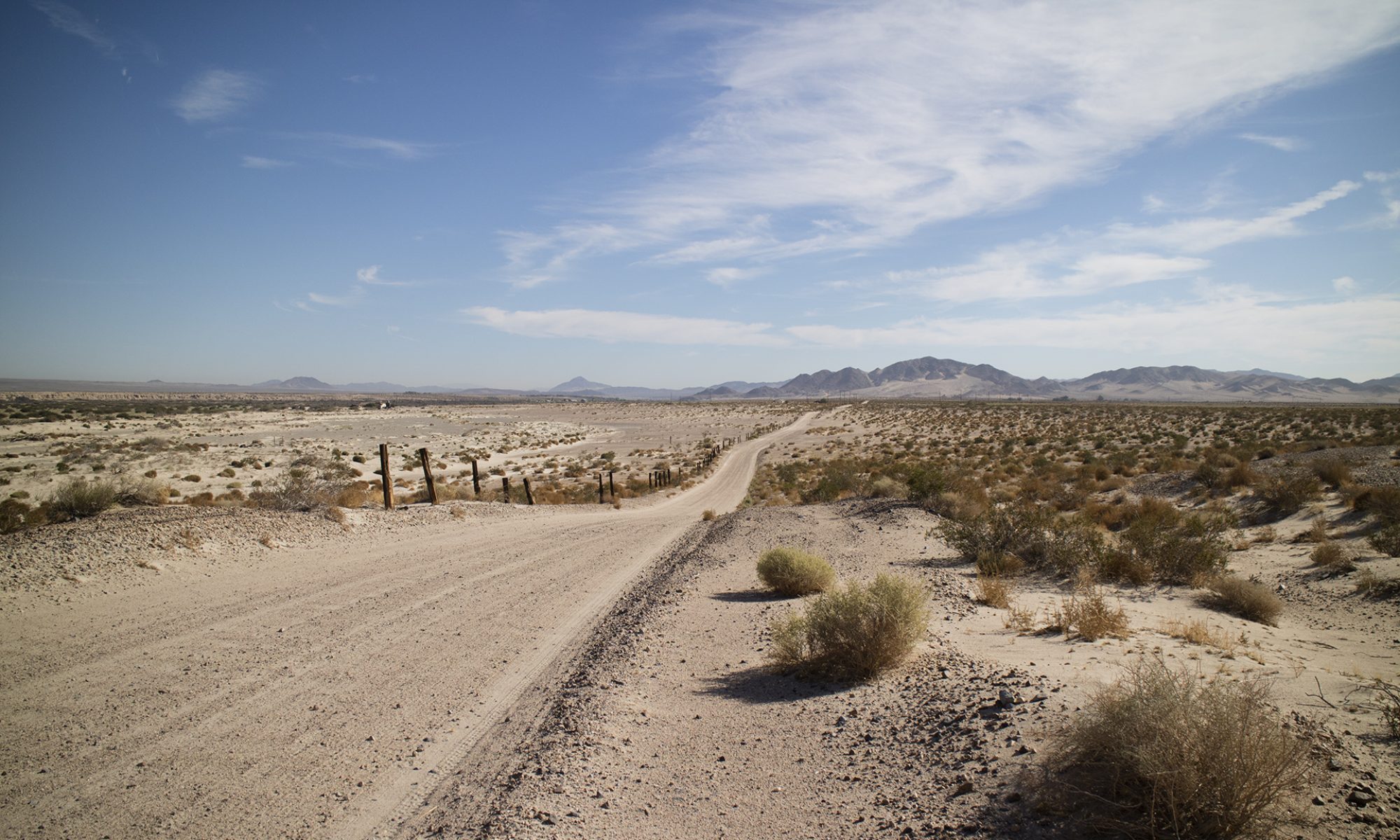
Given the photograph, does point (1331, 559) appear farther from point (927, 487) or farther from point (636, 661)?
point (636, 661)

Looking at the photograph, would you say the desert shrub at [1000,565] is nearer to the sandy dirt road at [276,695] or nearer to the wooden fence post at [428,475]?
the sandy dirt road at [276,695]

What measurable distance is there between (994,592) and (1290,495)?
468 inches

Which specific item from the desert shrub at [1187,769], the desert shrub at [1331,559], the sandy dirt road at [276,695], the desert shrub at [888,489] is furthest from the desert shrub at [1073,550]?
the desert shrub at [888,489]

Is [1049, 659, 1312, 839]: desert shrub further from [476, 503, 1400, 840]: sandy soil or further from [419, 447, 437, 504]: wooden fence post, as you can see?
[419, 447, 437, 504]: wooden fence post

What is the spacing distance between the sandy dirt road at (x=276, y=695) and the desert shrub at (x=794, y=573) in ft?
9.92

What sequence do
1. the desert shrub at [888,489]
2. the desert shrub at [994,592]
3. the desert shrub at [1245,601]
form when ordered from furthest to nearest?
the desert shrub at [888,489] < the desert shrub at [994,592] < the desert shrub at [1245,601]

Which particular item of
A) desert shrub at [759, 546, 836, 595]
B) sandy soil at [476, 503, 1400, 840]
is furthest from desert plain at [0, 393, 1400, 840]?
desert shrub at [759, 546, 836, 595]

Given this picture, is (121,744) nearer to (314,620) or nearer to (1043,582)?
(314,620)

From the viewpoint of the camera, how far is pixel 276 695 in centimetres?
694

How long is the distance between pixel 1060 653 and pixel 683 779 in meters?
4.46

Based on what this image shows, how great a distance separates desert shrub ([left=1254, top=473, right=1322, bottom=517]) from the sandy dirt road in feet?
54.0

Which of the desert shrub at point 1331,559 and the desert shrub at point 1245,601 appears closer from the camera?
the desert shrub at point 1245,601

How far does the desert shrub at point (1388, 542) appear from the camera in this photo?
1080 cm

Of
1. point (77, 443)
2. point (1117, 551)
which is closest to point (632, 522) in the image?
point (1117, 551)
